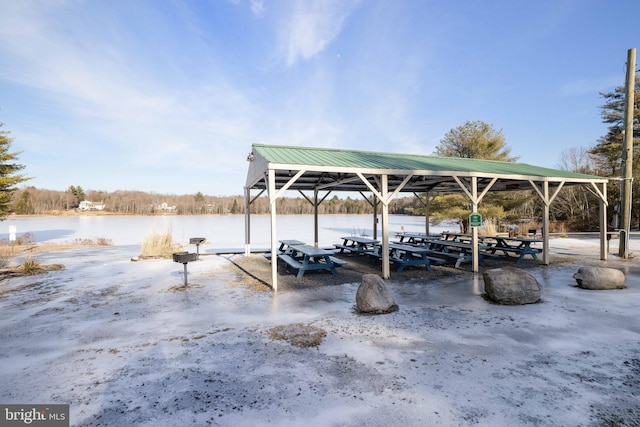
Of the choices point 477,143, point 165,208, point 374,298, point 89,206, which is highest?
point 477,143

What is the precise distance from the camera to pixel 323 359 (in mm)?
3170

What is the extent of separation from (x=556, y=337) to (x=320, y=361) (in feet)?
8.97

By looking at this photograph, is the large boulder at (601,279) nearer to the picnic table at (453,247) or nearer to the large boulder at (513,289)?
the large boulder at (513,289)

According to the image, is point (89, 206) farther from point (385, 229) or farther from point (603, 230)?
point (603, 230)

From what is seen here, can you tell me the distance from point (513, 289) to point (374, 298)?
2253 mm

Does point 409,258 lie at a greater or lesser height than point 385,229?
lesser

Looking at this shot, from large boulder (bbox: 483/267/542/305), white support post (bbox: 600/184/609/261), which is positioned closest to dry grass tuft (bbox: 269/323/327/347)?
large boulder (bbox: 483/267/542/305)

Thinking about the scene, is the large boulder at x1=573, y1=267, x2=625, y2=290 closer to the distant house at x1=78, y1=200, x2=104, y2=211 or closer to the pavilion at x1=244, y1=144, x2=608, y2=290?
the pavilion at x1=244, y1=144, x2=608, y2=290

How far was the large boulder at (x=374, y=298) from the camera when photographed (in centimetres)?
456

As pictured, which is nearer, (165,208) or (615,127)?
(615,127)

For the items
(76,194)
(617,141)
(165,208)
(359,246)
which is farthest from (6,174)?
(76,194)

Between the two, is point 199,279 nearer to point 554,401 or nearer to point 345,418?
point 345,418

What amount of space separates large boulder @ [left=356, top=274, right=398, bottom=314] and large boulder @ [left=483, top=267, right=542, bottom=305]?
1.64 meters

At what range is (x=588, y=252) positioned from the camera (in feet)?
35.6
